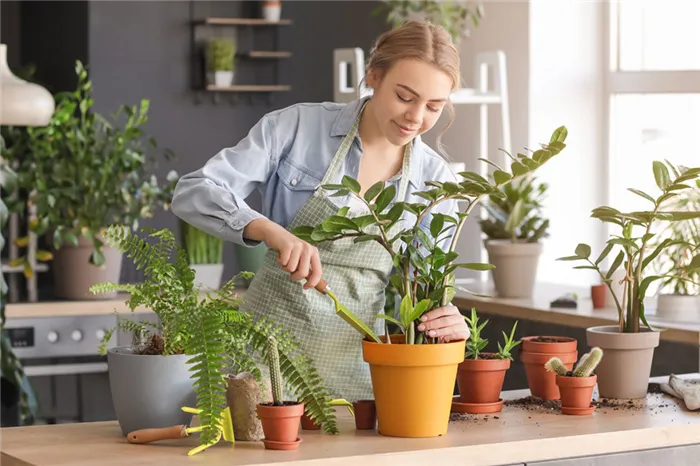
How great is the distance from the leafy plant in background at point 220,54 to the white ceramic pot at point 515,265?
1.70m

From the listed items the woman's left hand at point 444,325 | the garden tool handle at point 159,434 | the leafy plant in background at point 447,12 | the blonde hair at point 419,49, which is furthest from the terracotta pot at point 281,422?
the leafy plant in background at point 447,12

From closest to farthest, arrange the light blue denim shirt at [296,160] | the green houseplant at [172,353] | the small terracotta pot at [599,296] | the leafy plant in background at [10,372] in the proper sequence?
the green houseplant at [172,353], the light blue denim shirt at [296,160], the small terracotta pot at [599,296], the leafy plant in background at [10,372]

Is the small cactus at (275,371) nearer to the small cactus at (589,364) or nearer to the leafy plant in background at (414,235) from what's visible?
the leafy plant in background at (414,235)

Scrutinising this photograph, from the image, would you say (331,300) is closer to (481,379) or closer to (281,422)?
(481,379)

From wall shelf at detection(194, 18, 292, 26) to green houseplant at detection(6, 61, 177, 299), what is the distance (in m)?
0.83

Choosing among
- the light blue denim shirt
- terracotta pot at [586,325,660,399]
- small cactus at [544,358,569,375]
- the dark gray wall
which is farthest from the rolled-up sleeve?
the dark gray wall

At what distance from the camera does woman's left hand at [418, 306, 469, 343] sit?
203cm

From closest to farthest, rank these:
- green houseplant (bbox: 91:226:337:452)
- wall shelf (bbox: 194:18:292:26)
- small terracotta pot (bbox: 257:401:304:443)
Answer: small terracotta pot (bbox: 257:401:304:443) → green houseplant (bbox: 91:226:337:452) → wall shelf (bbox: 194:18:292:26)

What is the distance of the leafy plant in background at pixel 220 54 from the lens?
5316 millimetres

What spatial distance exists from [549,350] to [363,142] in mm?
632

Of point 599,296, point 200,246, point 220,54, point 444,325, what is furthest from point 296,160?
point 220,54

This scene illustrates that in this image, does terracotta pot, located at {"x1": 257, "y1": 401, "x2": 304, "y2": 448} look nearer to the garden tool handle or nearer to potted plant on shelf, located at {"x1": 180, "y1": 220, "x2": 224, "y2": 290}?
the garden tool handle

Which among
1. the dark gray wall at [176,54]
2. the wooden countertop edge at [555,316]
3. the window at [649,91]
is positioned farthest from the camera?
the dark gray wall at [176,54]

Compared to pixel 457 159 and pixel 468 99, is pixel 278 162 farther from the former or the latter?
pixel 457 159
